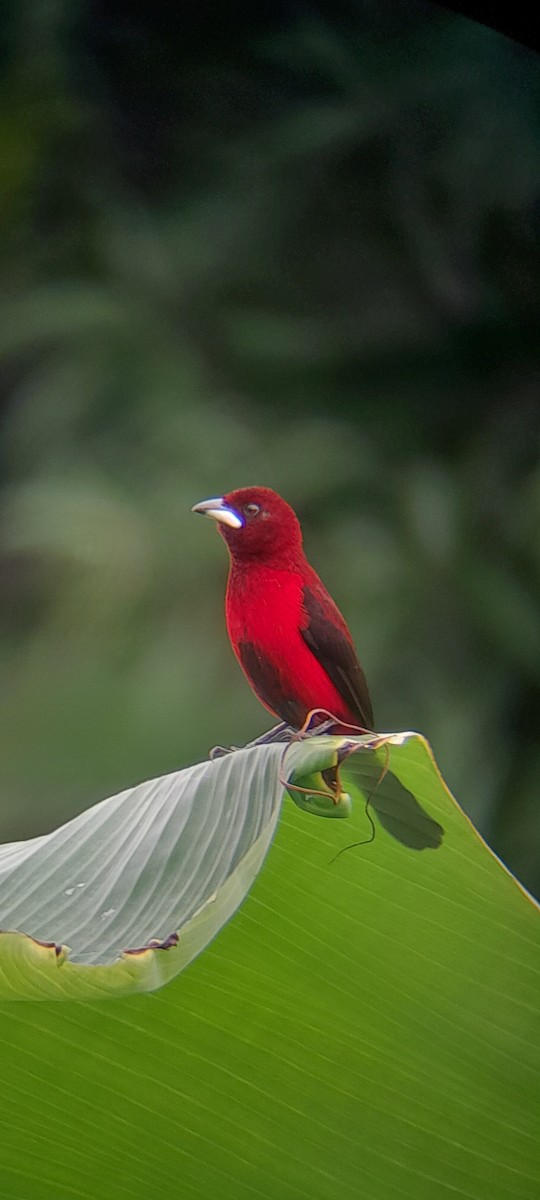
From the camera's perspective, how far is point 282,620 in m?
1.09

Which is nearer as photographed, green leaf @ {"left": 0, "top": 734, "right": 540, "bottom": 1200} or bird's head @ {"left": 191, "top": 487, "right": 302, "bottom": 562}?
green leaf @ {"left": 0, "top": 734, "right": 540, "bottom": 1200}

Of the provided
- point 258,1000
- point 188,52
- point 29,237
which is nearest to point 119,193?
point 29,237

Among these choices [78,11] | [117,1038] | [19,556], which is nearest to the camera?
[117,1038]

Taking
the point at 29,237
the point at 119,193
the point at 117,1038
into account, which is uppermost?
the point at 119,193

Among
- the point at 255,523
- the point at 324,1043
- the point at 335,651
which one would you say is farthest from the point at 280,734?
the point at 324,1043

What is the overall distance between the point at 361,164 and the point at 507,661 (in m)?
0.71

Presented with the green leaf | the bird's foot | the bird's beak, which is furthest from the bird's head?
the green leaf

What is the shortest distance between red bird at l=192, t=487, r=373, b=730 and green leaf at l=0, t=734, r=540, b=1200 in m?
0.34

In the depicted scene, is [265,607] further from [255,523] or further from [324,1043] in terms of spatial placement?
[324,1043]

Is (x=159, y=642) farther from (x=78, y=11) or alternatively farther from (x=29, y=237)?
(x=78, y=11)

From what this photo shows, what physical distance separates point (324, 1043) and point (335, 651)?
0.50 m

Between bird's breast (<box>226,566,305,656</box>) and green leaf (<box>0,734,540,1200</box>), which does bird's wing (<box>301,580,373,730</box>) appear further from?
green leaf (<box>0,734,540,1200</box>)

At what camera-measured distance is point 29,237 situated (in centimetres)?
124

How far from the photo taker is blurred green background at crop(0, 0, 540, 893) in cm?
117
